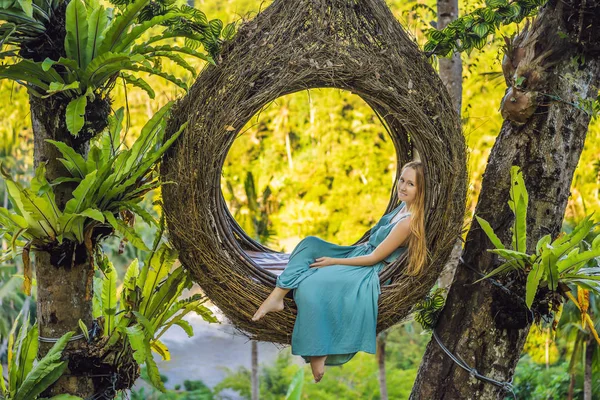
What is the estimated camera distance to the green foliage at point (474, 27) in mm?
3398

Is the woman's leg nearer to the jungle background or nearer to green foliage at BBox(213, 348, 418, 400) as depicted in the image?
the jungle background

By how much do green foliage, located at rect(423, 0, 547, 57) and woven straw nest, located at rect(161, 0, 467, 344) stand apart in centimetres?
24

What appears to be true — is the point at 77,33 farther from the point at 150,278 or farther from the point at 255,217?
the point at 255,217

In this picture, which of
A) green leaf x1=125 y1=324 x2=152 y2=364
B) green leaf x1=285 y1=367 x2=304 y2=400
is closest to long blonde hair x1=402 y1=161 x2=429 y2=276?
green leaf x1=285 y1=367 x2=304 y2=400

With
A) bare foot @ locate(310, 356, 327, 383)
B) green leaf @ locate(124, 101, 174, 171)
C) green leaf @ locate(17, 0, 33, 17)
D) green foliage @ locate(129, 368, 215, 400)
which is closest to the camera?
green leaf @ locate(17, 0, 33, 17)

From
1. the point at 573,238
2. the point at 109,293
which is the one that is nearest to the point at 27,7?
the point at 109,293

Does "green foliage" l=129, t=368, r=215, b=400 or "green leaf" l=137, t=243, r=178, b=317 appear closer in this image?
"green leaf" l=137, t=243, r=178, b=317

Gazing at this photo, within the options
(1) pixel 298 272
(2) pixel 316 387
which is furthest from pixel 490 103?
(1) pixel 298 272

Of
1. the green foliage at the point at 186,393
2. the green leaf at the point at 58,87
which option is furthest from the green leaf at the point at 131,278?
the green foliage at the point at 186,393

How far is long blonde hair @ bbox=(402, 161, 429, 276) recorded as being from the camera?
3223mm

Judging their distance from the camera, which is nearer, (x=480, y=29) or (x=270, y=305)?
(x=270, y=305)

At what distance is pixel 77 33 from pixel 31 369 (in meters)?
1.48

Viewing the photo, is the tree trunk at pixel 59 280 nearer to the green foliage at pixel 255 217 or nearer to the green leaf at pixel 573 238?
the green leaf at pixel 573 238

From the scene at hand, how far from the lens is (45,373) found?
10.3ft
